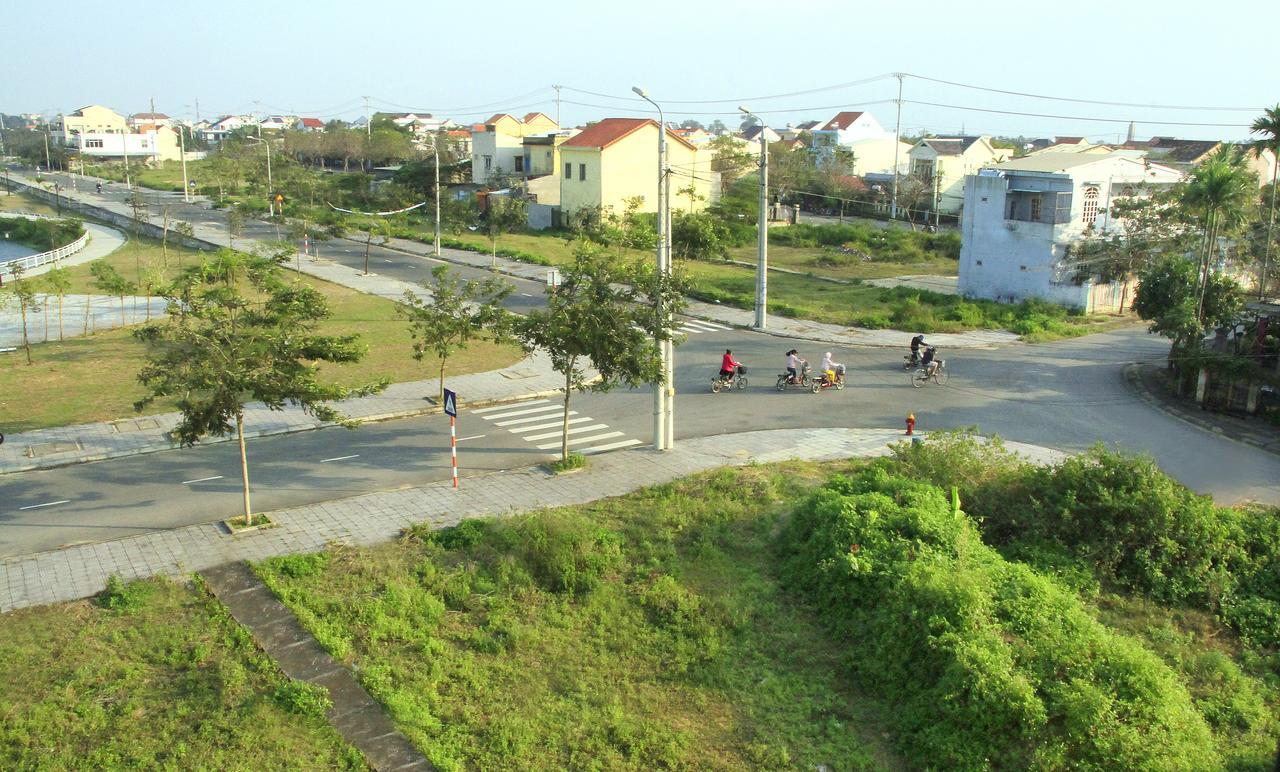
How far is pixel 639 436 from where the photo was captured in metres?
22.4

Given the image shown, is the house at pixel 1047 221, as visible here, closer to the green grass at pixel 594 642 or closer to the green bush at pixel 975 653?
the green grass at pixel 594 642

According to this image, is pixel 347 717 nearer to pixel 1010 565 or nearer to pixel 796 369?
pixel 1010 565

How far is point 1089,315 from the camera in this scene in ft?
122

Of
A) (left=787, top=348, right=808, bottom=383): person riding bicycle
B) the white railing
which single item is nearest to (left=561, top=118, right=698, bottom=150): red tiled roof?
the white railing

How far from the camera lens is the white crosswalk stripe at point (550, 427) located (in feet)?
71.3

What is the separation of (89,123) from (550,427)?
469 feet

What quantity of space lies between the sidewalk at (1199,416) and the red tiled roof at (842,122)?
239ft

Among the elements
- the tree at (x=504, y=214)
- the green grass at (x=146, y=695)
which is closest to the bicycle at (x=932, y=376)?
the green grass at (x=146, y=695)

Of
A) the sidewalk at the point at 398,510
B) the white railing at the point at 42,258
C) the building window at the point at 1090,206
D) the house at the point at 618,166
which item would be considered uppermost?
the house at the point at 618,166

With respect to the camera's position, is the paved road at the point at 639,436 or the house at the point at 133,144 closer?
the paved road at the point at 639,436

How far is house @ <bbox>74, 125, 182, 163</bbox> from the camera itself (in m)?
128

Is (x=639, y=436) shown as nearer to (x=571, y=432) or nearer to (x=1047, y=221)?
(x=571, y=432)

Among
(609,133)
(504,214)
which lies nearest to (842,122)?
(609,133)

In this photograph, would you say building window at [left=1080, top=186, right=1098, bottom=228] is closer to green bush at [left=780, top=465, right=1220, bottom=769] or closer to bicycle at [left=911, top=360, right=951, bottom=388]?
bicycle at [left=911, top=360, right=951, bottom=388]
